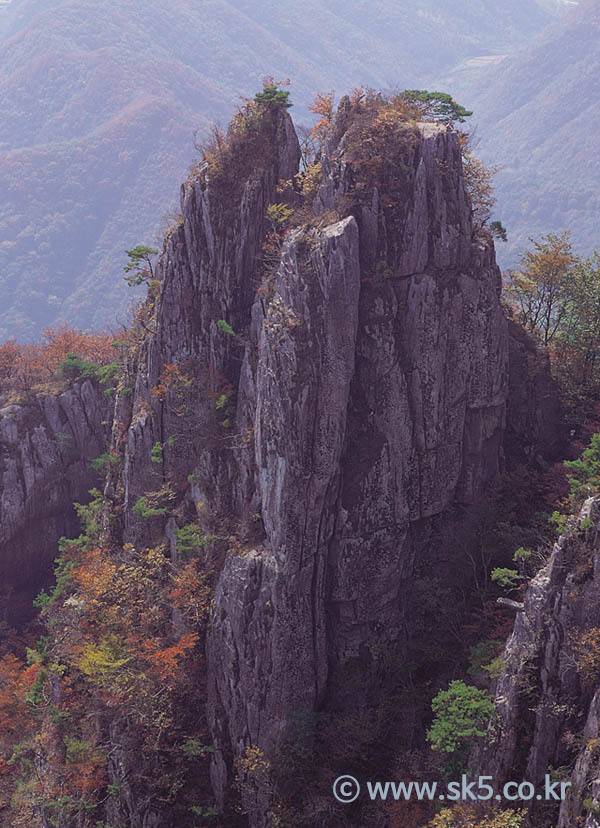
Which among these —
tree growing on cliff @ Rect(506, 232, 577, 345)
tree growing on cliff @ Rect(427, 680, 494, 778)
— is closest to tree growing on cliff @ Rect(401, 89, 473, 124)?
tree growing on cliff @ Rect(506, 232, 577, 345)

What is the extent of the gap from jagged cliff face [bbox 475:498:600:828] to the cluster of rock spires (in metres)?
7.36

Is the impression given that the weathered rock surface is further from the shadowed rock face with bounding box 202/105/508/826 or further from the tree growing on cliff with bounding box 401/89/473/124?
the tree growing on cliff with bounding box 401/89/473/124

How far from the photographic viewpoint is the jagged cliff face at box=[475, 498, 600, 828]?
59.1 ft

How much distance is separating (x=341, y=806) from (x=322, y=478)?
11.7 metres

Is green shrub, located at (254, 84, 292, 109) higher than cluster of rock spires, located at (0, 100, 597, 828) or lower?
higher

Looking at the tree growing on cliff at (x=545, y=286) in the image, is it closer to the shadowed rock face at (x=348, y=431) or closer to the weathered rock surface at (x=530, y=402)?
the weathered rock surface at (x=530, y=402)

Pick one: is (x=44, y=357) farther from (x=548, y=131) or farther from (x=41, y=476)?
(x=548, y=131)

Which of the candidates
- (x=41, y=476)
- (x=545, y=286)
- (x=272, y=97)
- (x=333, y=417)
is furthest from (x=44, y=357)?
(x=545, y=286)

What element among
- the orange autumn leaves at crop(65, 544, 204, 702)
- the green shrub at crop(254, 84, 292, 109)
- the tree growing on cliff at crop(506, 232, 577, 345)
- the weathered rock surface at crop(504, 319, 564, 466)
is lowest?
the orange autumn leaves at crop(65, 544, 204, 702)

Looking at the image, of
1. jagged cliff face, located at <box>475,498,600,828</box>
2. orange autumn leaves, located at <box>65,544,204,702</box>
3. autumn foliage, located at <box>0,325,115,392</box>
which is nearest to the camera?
jagged cliff face, located at <box>475,498,600,828</box>

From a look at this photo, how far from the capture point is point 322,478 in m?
24.7

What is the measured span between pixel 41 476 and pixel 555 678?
3533cm

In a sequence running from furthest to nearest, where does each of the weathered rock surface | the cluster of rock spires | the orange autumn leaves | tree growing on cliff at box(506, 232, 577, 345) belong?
tree growing on cliff at box(506, 232, 577, 345), the weathered rock surface, the orange autumn leaves, the cluster of rock spires

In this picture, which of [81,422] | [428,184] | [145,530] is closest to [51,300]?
[81,422]
